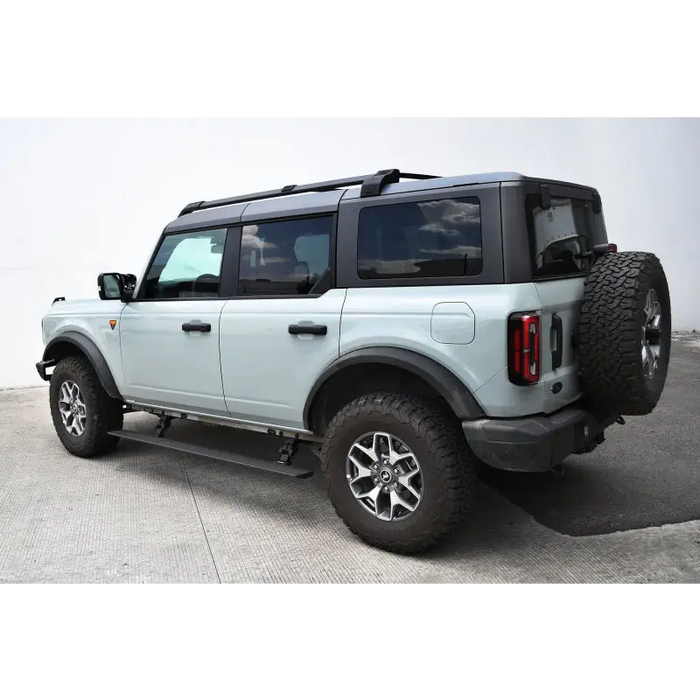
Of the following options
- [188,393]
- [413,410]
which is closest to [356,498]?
[413,410]

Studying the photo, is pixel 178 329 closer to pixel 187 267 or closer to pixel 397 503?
pixel 187 267

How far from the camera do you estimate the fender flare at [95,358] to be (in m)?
4.85

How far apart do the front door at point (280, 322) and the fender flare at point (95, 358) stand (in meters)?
1.28

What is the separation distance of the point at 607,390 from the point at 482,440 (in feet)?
2.39

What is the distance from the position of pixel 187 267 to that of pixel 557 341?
255 centimetres

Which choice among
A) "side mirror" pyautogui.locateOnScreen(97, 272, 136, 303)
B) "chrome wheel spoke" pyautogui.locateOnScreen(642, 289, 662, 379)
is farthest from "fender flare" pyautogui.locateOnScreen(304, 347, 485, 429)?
"side mirror" pyautogui.locateOnScreen(97, 272, 136, 303)

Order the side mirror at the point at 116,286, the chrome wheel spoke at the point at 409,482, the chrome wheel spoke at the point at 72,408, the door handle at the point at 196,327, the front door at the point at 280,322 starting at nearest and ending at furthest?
the chrome wheel spoke at the point at 409,482
the front door at the point at 280,322
the door handle at the point at 196,327
the side mirror at the point at 116,286
the chrome wheel spoke at the point at 72,408

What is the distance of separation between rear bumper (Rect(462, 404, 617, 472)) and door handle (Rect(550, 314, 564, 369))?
269mm

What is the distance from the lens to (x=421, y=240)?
3.23 metres

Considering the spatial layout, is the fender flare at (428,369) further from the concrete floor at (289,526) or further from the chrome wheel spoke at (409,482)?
the concrete floor at (289,526)

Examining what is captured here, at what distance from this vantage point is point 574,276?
3.34 m

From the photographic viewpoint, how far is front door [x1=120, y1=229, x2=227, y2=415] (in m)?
4.14

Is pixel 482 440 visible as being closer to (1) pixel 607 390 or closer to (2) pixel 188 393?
(1) pixel 607 390

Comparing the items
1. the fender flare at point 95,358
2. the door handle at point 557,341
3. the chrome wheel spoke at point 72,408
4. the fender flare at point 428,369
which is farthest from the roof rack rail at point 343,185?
the chrome wheel spoke at point 72,408
